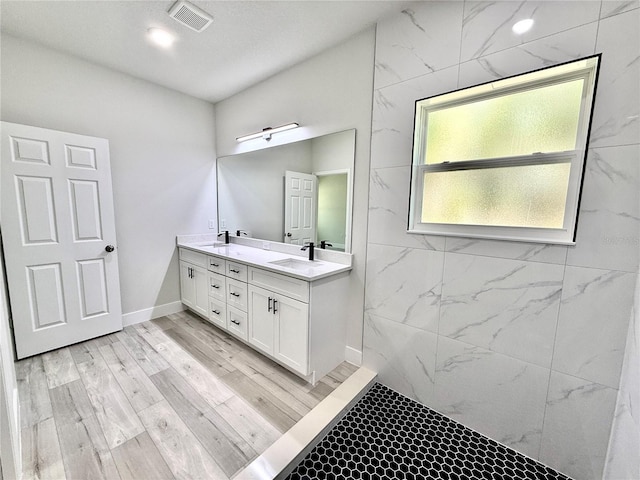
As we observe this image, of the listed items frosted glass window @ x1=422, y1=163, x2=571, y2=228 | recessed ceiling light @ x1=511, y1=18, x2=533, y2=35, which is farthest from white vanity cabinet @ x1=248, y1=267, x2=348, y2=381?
recessed ceiling light @ x1=511, y1=18, x2=533, y2=35

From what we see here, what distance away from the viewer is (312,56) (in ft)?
7.63

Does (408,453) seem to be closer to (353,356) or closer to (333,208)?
(353,356)

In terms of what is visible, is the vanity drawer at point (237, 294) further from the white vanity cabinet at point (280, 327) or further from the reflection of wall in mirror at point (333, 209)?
the reflection of wall in mirror at point (333, 209)

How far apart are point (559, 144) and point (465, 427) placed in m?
1.77

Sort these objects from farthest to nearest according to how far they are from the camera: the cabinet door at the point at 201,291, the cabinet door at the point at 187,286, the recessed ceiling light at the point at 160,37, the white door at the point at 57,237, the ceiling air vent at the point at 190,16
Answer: the cabinet door at the point at 187,286
the cabinet door at the point at 201,291
the white door at the point at 57,237
the recessed ceiling light at the point at 160,37
the ceiling air vent at the point at 190,16

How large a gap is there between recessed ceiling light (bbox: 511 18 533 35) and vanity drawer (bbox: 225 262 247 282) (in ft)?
7.78

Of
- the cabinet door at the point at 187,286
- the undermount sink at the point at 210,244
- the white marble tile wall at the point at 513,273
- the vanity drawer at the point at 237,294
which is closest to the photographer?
the white marble tile wall at the point at 513,273

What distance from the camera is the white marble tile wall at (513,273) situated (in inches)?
47.9

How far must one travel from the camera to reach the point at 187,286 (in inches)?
123

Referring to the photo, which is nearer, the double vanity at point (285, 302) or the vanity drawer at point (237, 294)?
the double vanity at point (285, 302)

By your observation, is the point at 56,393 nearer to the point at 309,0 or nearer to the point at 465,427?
the point at 465,427

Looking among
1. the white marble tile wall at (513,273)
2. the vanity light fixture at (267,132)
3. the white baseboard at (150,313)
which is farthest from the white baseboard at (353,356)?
the white baseboard at (150,313)

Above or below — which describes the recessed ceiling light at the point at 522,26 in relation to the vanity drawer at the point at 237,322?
above

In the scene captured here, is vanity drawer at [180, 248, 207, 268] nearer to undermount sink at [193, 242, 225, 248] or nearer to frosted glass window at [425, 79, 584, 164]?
undermount sink at [193, 242, 225, 248]
